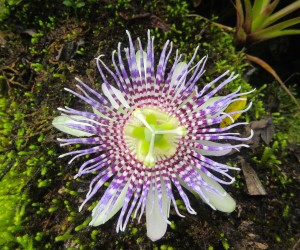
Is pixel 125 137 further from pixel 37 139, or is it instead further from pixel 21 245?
pixel 21 245

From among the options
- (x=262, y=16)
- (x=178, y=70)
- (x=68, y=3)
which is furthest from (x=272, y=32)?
(x=68, y=3)

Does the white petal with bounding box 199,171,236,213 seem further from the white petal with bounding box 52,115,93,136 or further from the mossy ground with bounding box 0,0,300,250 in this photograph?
the white petal with bounding box 52,115,93,136

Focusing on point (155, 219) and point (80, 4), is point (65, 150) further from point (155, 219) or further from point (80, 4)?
point (80, 4)

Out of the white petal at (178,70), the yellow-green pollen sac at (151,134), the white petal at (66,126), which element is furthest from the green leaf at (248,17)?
the white petal at (66,126)

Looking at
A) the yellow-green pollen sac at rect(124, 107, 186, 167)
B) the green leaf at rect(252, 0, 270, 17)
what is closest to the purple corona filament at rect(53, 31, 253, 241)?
the yellow-green pollen sac at rect(124, 107, 186, 167)

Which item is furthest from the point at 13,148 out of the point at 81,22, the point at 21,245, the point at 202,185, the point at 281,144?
the point at 281,144

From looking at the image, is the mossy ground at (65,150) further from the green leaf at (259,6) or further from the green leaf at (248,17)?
the green leaf at (259,6)
